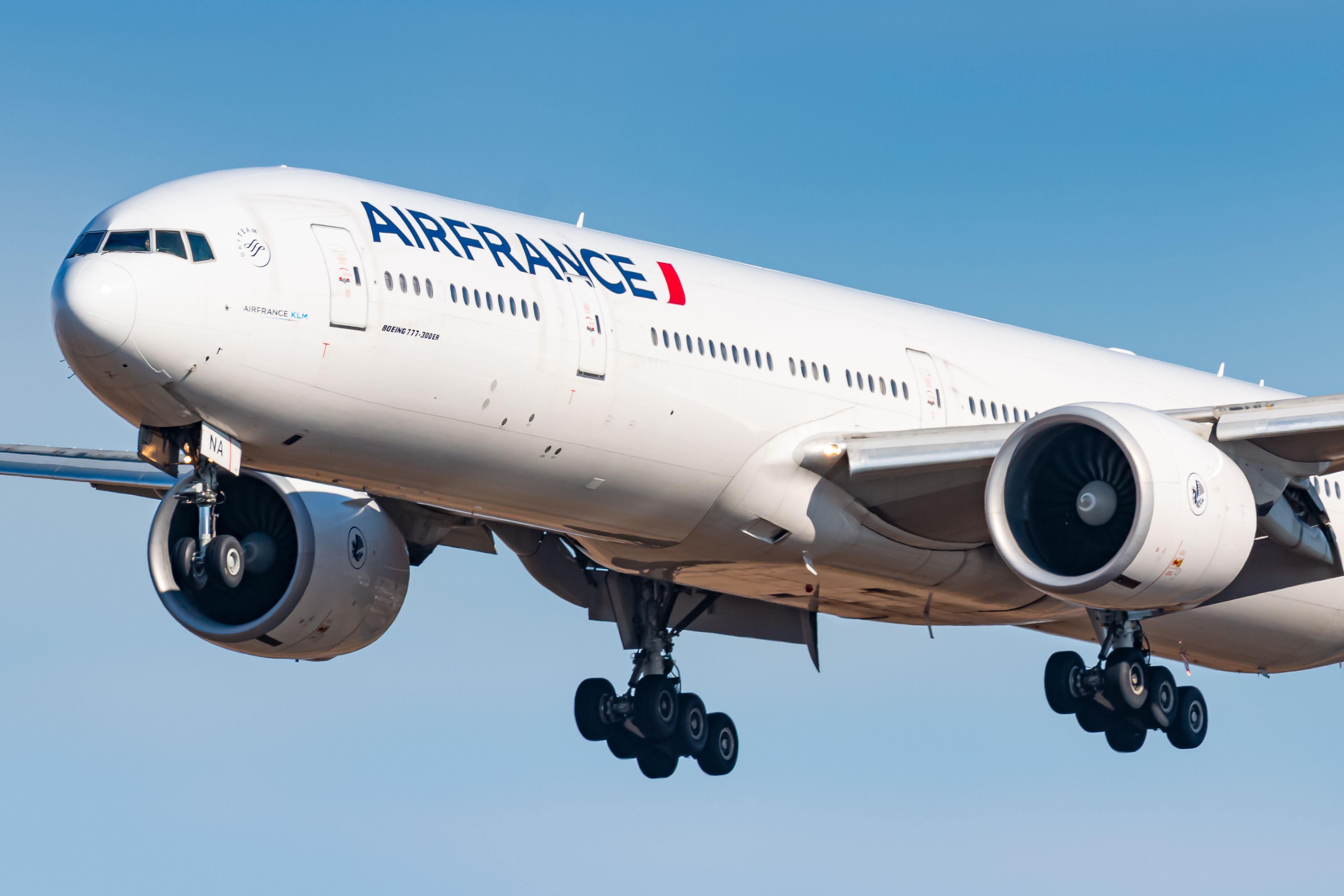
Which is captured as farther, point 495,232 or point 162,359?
point 495,232

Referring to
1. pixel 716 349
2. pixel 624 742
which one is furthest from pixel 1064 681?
pixel 716 349

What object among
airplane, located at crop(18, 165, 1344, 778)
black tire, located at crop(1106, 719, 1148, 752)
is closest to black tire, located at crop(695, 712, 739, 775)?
airplane, located at crop(18, 165, 1344, 778)

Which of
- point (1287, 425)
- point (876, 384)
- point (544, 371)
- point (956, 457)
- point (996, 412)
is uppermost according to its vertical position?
point (996, 412)

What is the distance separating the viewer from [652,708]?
1187 inches

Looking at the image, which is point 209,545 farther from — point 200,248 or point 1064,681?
point 1064,681

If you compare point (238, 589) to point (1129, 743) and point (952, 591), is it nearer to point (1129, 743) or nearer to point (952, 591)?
point (952, 591)

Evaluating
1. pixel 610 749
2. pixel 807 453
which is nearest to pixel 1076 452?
pixel 807 453

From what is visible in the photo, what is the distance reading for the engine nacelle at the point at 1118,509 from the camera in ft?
76.7

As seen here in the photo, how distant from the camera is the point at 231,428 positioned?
71.3 feet

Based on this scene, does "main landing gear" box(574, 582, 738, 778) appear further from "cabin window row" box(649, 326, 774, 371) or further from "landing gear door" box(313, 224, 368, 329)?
"landing gear door" box(313, 224, 368, 329)

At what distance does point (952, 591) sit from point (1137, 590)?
4945mm

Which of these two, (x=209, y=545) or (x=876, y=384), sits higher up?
(x=876, y=384)

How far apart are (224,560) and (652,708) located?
32.7 feet

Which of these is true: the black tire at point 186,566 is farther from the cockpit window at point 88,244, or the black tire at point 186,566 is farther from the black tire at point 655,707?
the black tire at point 655,707
